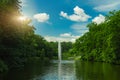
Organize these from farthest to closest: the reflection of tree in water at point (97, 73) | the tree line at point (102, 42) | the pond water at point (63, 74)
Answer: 1. the tree line at point (102, 42)
2. the reflection of tree in water at point (97, 73)
3. the pond water at point (63, 74)

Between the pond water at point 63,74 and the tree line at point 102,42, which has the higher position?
the tree line at point 102,42

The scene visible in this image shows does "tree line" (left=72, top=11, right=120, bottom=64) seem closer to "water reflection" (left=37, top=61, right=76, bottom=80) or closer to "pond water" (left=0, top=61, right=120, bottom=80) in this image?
"pond water" (left=0, top=61, right=120, bottom=80)

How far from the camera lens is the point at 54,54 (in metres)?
145

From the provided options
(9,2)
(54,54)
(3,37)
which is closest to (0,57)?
(3,37)

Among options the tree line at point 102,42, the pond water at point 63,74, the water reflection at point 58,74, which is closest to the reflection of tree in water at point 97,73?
the pond water at point 63,74

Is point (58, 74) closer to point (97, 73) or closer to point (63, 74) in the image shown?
point (63, 74)

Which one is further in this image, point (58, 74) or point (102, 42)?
point (102, 42)

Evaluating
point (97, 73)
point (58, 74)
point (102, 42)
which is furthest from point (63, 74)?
point (102, 42)

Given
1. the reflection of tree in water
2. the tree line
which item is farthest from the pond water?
the tree line

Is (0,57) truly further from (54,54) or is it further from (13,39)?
(54,54)

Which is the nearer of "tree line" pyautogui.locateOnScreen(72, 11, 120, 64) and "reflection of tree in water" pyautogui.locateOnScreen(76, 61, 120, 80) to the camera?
"reflection of tree in water" pyautogui.locateOnScreen(76, 61, 120, 80)

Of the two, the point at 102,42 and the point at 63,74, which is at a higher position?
the point at 102,42

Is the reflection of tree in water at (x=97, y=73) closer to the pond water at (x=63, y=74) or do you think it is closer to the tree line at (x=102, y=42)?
the pond water at (x=63, y=74)

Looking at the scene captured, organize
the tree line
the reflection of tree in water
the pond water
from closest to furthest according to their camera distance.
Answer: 1. the pond water
2. the reflection of tree in water
3. the tree line
